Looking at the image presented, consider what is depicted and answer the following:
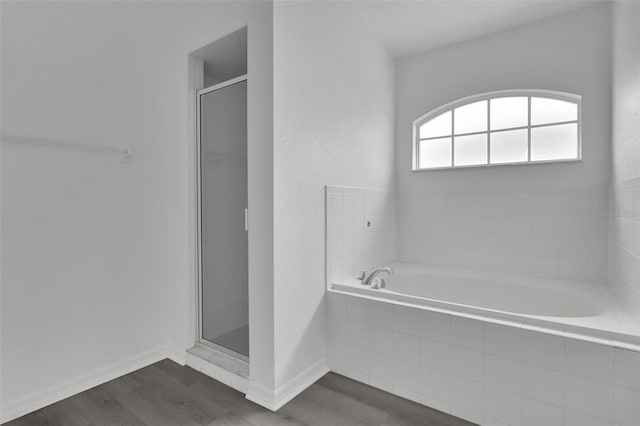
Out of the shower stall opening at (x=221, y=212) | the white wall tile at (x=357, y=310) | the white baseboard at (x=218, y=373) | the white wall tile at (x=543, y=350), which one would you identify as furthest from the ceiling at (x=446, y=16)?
the white baseboard at (x=218, y=373)

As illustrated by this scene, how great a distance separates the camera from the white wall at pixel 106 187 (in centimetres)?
166

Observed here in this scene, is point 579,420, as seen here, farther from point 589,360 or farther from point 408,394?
point 408,394

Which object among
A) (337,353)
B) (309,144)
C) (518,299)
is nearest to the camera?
(309,144)

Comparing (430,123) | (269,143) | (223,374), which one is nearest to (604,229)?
(430,123)

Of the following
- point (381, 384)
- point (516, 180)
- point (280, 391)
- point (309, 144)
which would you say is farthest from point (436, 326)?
point (516, 180)

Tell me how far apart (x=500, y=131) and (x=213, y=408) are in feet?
9.40

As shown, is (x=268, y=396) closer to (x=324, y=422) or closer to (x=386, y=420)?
(x=324, y=422)

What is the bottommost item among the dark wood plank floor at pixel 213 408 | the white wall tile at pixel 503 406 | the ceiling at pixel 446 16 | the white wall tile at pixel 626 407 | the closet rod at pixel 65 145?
the dark wood plank floor at pixel 213 408

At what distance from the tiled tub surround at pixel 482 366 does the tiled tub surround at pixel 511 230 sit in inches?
47.3

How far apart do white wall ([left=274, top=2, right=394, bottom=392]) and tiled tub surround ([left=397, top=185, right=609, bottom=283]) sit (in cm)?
78

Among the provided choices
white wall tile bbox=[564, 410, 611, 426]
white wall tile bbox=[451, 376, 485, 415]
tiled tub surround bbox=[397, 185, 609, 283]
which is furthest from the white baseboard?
tiled tub surround bbox=[397, 185, 609, 283]

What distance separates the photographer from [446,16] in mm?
2404

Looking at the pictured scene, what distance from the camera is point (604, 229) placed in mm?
2229

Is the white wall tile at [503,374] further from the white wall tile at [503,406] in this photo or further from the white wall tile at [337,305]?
the white wall tile at [337,305]
